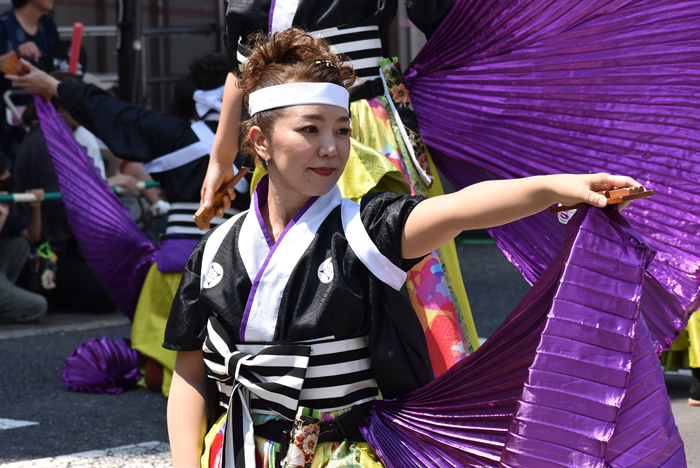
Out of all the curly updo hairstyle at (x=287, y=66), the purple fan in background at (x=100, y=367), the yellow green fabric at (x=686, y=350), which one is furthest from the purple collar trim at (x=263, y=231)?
the purple fan in background at (x=100, y=367)

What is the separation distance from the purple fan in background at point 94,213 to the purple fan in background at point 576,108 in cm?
210

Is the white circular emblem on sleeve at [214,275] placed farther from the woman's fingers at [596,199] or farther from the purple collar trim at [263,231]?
the woman's fingers at [596,199]

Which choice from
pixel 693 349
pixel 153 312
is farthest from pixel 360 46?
pixel 153 312

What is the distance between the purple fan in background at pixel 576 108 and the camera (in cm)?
180

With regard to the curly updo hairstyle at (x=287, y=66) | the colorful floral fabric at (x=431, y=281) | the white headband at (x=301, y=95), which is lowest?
the colorful floral fabric at (x=431, y=281)

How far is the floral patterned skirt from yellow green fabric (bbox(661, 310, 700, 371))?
1.96m

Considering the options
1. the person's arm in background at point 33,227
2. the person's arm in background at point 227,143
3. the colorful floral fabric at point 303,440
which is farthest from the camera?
the person's arm in background at point 33,227

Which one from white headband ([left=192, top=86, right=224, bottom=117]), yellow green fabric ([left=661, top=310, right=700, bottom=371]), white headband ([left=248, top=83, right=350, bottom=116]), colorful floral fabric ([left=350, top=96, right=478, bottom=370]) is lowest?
yellow green fabric ([left=661, top=310, right=700, bottom=371])

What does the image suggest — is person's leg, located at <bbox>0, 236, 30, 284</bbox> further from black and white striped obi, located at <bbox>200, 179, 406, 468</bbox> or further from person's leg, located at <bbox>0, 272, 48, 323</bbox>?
black and white striped obi, located at <bbox>200, 179, 406, 468</bbox>

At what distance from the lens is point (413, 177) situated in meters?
2.11

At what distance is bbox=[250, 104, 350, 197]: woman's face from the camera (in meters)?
1.60

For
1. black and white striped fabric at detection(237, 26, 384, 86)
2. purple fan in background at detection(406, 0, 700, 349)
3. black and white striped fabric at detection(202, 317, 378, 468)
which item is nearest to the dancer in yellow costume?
purple fan in background at detection(406, 0, 700, 349)

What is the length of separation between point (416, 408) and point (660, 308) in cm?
52

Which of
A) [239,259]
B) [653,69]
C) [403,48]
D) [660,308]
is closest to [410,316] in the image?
[239,259]
